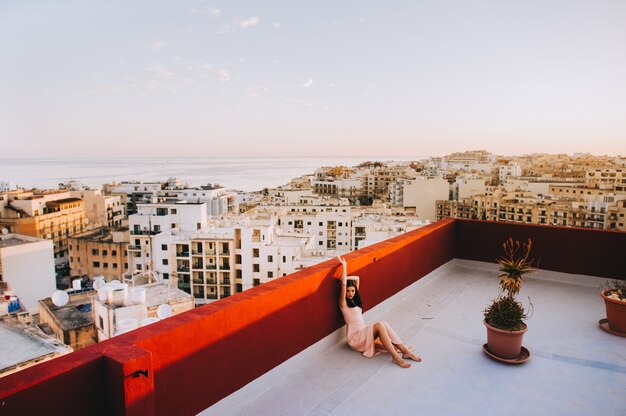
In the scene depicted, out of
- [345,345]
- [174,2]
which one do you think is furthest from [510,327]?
[174,2]

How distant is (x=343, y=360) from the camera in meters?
3.77

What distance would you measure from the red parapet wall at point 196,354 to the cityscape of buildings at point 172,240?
8004 mm

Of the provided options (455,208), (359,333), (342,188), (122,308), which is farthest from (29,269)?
(342,188)

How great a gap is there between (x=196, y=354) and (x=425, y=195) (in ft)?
173

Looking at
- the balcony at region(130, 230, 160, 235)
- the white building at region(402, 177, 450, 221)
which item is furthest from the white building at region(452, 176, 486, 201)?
the balcony at region(130, 230, 160, 235)

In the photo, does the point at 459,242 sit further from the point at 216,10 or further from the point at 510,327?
the point at 216,10

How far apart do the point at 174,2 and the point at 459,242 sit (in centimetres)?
1855

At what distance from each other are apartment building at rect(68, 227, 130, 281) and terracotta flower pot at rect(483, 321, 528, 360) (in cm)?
3384

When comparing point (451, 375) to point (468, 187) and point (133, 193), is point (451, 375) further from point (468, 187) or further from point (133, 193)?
point (133, 193)

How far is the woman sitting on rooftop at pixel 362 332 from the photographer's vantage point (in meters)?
3.75

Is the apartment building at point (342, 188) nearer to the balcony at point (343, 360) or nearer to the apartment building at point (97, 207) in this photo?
the apartment building at point (97, 207)

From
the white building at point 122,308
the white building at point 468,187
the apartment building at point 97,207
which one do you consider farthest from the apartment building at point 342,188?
the white building at point 122,308

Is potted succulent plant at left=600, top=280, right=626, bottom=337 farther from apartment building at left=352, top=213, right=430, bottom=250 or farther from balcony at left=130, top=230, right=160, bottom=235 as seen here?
balcony at left=130, top=230, right=160, bottom=235

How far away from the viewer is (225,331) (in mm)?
2850
